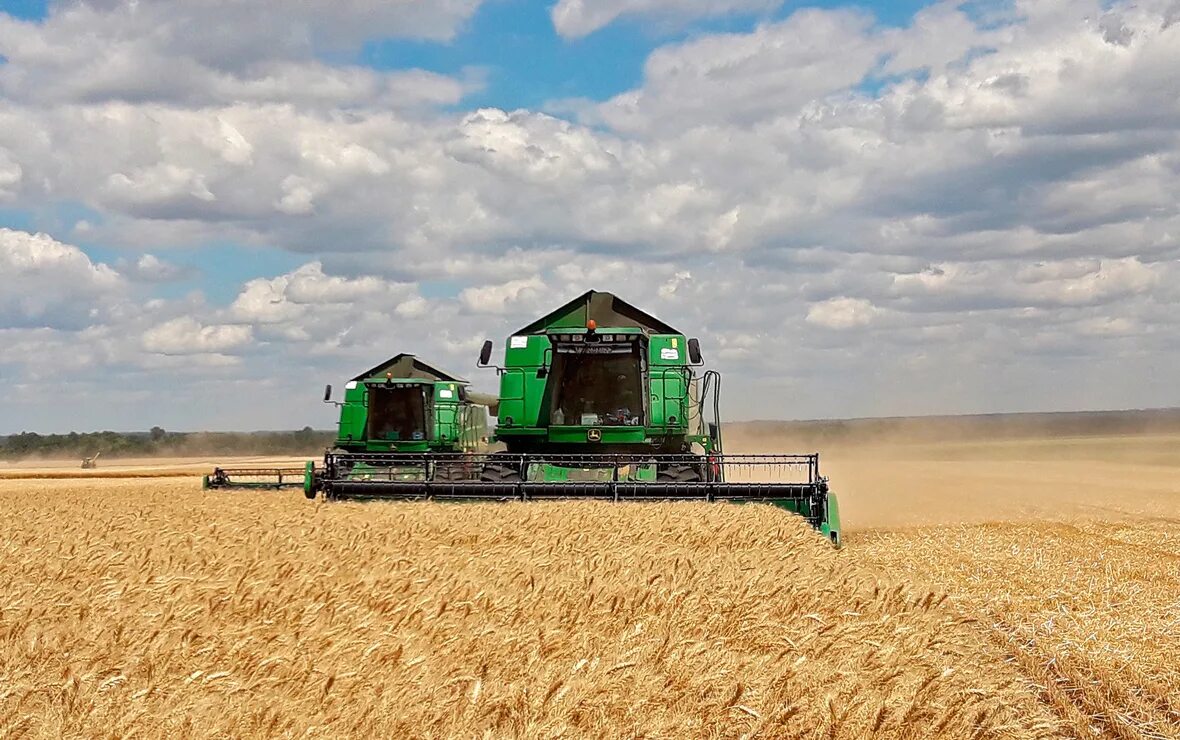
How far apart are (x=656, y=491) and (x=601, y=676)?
8867mm

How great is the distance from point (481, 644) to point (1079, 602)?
624 cm

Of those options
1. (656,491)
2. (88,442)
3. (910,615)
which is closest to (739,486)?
(656,491)

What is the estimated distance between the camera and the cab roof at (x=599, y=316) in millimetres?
17141

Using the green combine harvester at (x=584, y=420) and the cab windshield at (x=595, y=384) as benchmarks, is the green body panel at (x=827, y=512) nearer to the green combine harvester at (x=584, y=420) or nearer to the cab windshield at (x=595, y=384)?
the green combine harvester at (x=584, y=420)

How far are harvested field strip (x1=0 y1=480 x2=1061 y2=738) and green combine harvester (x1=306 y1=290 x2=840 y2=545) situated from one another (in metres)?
4.92

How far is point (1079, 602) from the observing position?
9.89 meters

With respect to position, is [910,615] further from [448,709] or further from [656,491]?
[656,491]

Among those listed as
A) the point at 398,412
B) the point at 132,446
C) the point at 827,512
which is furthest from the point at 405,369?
the point at 132,446

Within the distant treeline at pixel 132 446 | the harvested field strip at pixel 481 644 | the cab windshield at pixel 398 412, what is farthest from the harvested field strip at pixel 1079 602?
the distant treeline at pixel 132 446

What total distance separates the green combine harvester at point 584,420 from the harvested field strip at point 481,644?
194 inches

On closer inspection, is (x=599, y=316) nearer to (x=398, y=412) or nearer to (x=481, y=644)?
(x=398, y=412)

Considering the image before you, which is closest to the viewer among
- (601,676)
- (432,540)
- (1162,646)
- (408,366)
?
(601,676)

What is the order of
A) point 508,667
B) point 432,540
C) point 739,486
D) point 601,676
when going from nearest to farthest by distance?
point 601,676 < point 508,667 < point 432,540 < point 739,486

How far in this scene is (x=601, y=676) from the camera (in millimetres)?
5031
